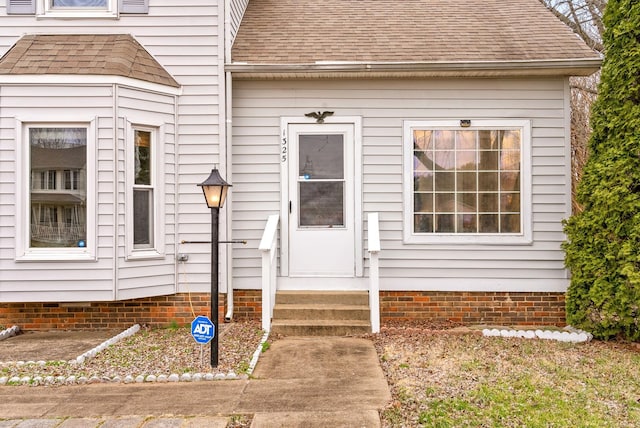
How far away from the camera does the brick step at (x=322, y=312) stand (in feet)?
19.4

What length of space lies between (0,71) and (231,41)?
282 centimetres

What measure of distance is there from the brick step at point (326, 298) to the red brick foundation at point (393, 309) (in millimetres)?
448

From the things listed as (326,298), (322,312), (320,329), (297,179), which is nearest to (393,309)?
(326,298)

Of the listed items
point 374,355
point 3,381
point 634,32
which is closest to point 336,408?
point 374,355

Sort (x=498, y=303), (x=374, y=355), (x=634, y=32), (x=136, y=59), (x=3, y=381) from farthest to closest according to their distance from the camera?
1. (x=498, y=303)
2. (x=136, y=59)
3. (x=634, y=32)
4. (x=374, y=355)
5. (x=3, y=381)

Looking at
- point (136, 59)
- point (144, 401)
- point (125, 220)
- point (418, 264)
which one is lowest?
point (144, 401)

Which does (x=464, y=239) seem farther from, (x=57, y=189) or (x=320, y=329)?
(x=57, y=189)

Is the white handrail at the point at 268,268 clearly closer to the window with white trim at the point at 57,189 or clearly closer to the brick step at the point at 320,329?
the brick step at the point at 320,329

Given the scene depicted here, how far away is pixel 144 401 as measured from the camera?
12.4 feet

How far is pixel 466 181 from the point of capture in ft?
21.6

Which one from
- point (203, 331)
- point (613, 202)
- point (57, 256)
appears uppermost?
point (613, 202)

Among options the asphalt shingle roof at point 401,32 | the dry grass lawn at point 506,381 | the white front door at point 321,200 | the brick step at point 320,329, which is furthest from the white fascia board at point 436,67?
the dry grass lawn at point 506,381

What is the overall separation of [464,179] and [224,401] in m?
4.45

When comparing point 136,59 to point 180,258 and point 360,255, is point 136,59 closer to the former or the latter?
point 180,258
